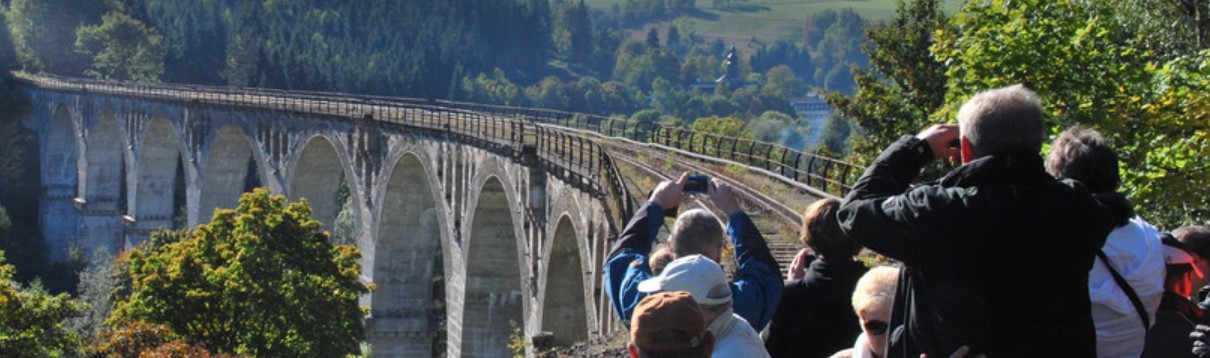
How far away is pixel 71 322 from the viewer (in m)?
60.2

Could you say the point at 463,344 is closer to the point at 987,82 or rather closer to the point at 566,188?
the point at 566,188

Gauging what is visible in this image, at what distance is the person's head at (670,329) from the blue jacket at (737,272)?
150 centimetres

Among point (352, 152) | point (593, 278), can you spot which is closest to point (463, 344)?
point (352, 152)

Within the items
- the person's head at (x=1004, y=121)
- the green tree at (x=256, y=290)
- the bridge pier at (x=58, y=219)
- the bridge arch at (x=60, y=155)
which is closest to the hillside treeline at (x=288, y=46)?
the bridge arch at (x=60, y=155)

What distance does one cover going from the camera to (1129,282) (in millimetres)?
7180

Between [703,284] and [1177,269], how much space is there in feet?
8.47

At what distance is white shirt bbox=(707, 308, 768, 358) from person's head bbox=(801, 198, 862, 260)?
1.05m

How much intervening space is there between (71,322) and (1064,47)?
50085mm

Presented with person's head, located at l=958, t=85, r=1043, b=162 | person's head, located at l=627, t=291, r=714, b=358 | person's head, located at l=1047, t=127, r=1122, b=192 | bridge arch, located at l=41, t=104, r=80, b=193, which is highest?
person's head, located at l=958, t=85, r=1043, b=162

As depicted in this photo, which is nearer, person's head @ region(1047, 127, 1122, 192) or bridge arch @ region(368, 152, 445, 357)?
person's head @ region(1047, 127, 1122, 192)

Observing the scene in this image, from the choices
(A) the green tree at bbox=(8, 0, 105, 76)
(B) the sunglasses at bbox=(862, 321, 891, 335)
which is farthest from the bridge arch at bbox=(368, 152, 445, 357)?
(A) the green tree at bbox=(8, 0, 105, 76)

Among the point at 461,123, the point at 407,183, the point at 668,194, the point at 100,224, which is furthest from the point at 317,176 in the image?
the point at 668,194

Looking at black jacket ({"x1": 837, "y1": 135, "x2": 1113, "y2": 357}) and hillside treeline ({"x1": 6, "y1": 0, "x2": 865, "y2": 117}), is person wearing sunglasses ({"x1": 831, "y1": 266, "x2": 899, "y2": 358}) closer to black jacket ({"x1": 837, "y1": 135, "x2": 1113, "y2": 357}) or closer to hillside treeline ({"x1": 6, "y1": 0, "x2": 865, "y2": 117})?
black jacket ({"x1": 837, "y1": 135, "x2": 1113, "y2": 357})

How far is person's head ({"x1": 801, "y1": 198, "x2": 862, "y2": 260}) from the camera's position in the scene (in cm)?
775
